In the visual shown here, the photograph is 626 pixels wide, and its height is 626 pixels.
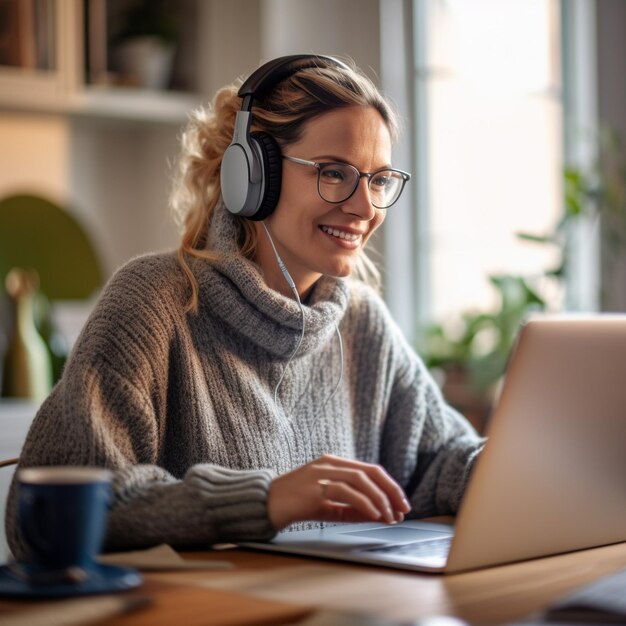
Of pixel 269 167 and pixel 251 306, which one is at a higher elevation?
pixel 269 167

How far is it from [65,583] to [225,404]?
A: 0.59 m

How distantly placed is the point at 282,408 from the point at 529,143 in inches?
85.6

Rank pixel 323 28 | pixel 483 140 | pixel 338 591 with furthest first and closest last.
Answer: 1. pixel 483 140
2. pixel 323 28
3. pixel 338 591

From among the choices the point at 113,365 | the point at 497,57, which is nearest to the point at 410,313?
the point at 497,57

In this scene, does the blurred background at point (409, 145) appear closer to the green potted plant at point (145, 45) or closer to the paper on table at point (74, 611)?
the green potted plant at point (145, 45)

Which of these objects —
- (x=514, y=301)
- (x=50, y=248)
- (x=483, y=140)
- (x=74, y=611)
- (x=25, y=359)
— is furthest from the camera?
(x=483, y=140)

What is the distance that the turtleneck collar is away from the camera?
4.81ft

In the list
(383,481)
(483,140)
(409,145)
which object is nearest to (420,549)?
(383,481)

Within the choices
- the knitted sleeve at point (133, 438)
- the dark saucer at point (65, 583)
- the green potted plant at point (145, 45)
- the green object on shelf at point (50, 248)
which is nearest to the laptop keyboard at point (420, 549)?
the knitted sleeve at point (133, 438)

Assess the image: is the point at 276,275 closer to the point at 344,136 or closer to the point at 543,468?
the point at 344,136

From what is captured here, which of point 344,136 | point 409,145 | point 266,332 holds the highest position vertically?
point 409,145

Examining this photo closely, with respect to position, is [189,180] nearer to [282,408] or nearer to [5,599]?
[282,408]

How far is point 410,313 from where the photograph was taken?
3.31 meters

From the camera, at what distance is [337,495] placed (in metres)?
1.12
